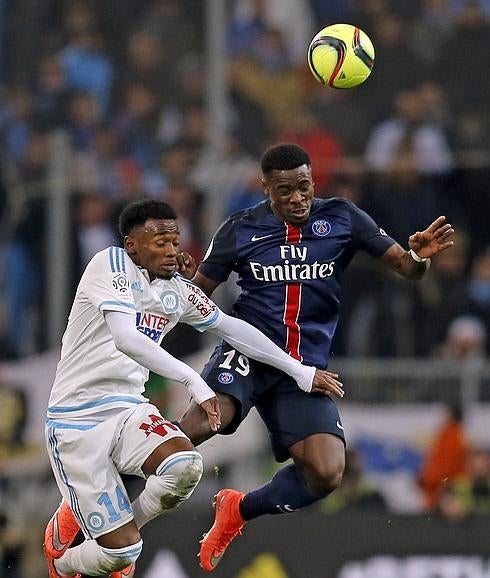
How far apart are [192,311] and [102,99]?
6.91m

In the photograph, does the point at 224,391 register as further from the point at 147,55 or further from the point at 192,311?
the point at 147,55

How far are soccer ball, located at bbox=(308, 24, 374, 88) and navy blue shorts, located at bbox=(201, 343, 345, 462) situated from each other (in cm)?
164

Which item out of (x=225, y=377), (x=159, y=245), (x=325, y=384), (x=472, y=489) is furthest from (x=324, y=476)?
(x=472, y=489)

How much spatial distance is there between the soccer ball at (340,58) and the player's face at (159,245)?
1.45 m

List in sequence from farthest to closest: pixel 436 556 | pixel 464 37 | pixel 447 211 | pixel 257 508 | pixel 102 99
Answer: pixel 102 99 < pixel 464 37 < pixel 447 211 < pixel 436 556 < pixel 257 508

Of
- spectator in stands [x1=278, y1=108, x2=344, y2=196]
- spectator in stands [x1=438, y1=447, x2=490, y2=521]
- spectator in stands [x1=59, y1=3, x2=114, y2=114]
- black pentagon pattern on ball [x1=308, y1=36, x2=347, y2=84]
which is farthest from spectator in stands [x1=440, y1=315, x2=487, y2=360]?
black pentagon pattern on ball [x1=308, y1=36, x2=347, y2=84]

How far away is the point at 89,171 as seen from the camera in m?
14.1

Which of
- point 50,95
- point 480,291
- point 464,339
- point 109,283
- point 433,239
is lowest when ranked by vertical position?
point 464,339

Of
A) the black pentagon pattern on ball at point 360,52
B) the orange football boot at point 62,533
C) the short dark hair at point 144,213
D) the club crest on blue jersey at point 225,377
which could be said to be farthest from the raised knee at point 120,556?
the black pentagon pattern on ball at point 360,52

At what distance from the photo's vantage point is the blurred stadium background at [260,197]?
1220 centimetres

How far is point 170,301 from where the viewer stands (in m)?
9.02

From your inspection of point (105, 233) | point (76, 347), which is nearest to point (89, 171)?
point (105, 233)

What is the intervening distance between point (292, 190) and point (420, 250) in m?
0.76

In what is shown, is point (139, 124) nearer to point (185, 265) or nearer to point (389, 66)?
point (389, 66)
